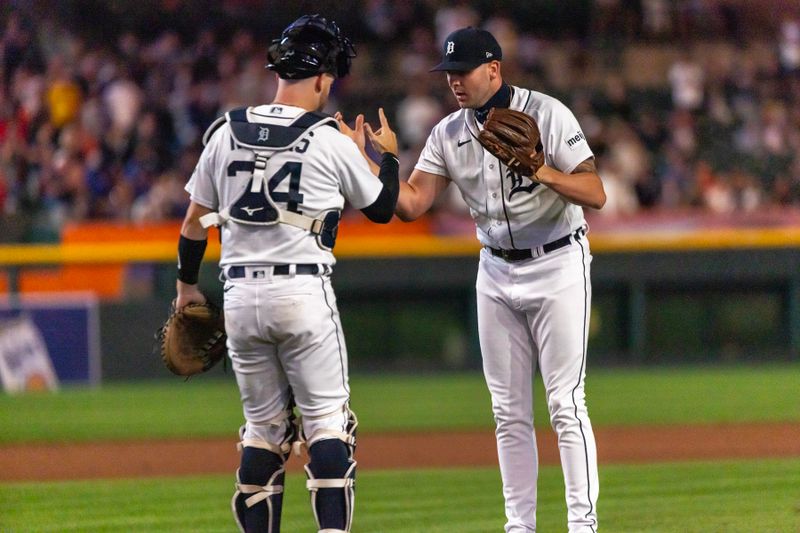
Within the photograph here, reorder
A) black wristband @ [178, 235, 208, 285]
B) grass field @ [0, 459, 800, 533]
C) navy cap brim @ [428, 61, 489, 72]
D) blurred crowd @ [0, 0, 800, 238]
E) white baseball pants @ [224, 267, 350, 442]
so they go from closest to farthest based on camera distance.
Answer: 1. white baseball pants @ [224, 267, 350, 442]
2. black wristband @ [178, 235, 208, 285]
3. navy cap brim @ [428, 61, 489, 72]
4. grass field @ [0, 459, 800, 533]
5. blurred crowd @ [0, 0, 800, 238]

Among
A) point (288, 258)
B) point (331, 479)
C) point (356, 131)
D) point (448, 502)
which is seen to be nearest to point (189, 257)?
point (288, 258)

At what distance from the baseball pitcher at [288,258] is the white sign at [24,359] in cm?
863

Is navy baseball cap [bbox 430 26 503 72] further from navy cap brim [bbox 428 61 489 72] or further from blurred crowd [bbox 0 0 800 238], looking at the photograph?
blurred crowd [bbox 0 0 800 238]

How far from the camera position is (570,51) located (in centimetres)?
1548

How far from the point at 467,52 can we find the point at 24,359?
29.4 feet

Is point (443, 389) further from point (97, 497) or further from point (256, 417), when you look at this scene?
point (256, 417)

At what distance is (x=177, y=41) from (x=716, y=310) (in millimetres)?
6987

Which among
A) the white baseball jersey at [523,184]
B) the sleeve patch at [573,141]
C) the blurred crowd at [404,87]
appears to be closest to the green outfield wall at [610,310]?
the blurred crowd at [404,87]

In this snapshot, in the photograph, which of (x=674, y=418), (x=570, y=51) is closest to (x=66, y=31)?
(x=570, y=51)

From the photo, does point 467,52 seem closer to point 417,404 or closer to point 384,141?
point 384,141

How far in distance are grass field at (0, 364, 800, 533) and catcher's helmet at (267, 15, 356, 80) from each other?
2.21m

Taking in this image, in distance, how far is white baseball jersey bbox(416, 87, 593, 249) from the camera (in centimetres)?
460

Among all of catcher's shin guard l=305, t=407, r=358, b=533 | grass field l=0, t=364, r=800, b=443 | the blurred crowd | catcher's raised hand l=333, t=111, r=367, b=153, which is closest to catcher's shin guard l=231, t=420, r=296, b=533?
catcher's shin guard l=305, t=407, r=358, b=533

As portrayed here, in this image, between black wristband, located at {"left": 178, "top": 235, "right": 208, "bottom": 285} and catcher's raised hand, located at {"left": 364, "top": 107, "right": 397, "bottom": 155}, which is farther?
catcher's raised hand, located at {"left": 364, "top": 107, "right": 397, "bottom": 155}
